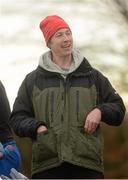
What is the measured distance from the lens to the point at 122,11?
41.8 ft

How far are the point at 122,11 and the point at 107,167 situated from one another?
10.2 ft

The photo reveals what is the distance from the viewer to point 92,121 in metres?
5.27

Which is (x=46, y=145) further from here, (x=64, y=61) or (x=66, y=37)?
(x=66, y=37)

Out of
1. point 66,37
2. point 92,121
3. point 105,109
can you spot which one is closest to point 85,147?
point 92,121

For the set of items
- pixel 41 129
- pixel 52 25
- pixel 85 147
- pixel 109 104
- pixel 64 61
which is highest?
pixel 52 25

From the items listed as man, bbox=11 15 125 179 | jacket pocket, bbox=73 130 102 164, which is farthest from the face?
jacket pocket, bbox=73 130 102 164

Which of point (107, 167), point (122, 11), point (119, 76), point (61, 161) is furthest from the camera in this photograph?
point (107, 167)

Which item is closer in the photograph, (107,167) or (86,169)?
(86,169)

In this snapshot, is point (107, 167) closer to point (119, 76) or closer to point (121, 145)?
point (121, 145)

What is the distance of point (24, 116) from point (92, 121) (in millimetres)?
459

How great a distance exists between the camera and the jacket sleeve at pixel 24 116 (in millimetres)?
5316

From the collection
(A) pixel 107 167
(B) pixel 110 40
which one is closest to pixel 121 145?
(A) pixel 107 167

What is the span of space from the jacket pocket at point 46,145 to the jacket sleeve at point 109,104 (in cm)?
36

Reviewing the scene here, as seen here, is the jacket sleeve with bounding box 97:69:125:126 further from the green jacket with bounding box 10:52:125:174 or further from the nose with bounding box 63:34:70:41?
the nose with bounding box 63:34:70:41
